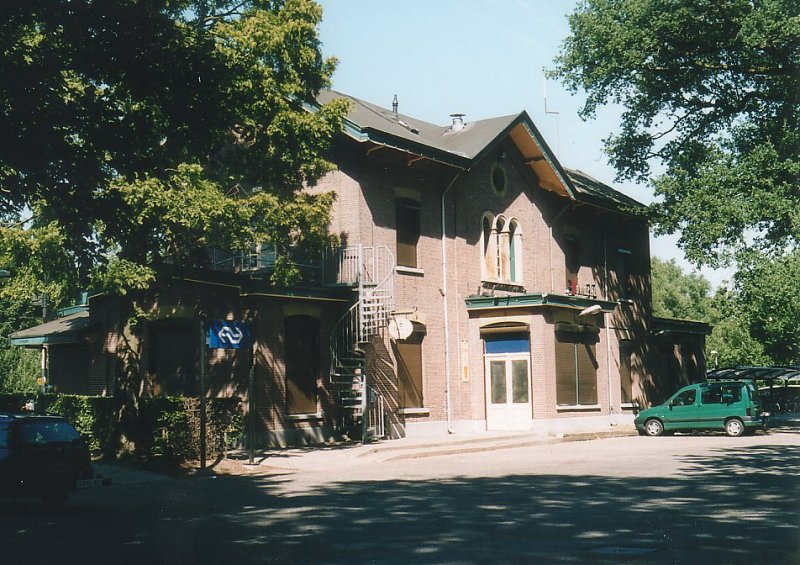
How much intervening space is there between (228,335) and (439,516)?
8378 mm

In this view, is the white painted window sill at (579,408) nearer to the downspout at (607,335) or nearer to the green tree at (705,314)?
the downspout at (607,335)

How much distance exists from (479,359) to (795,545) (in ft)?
66.9

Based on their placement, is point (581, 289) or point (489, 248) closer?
point (489, 248)

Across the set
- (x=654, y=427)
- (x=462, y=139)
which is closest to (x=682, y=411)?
(x=654, y=427)

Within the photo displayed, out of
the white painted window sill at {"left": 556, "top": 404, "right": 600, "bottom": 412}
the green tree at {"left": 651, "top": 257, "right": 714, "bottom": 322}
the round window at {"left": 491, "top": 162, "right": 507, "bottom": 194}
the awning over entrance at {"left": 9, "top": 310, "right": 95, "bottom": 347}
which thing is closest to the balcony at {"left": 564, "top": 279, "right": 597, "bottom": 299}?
the white painted window sill at {"left": 556, "top": 404, "right": 600, "bottom": 412}

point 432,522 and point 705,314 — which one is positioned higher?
point 705,314

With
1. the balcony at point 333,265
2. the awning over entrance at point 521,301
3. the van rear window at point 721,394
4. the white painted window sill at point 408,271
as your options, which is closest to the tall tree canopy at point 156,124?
the balcony at point 333,265

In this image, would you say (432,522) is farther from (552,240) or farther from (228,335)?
(552,240)

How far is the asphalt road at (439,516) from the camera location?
29.3 ft

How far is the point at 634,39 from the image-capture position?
28.7 meters

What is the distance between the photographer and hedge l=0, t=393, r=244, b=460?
62.7 feet

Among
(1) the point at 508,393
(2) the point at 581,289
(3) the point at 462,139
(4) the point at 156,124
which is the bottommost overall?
(1) the point at 508,393

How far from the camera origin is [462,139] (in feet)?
98.8

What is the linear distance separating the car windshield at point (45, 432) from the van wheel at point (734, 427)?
68.0 ft
